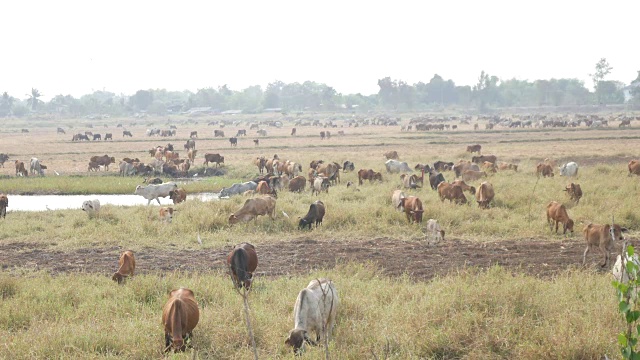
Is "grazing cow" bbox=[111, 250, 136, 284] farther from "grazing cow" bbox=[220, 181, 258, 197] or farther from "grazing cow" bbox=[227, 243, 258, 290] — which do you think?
"grazing cow" bbox=[220, 181, 258, 197]

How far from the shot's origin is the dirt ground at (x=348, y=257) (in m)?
11.4

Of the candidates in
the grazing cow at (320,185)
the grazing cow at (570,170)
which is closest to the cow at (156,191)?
the grazing cow at (320,185)

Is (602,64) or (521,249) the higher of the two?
(602,64)

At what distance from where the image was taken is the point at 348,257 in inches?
485

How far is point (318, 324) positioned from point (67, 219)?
1279cm

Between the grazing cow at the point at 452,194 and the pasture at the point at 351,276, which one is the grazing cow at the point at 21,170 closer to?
the pasture at the point at 351,276

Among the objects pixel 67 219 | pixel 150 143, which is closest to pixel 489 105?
pixel 150 143

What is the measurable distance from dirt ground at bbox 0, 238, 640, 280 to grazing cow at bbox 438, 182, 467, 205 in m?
4.38

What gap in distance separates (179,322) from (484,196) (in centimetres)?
1231

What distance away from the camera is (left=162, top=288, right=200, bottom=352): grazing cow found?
696 centimetres

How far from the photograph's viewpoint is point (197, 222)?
51.7ft

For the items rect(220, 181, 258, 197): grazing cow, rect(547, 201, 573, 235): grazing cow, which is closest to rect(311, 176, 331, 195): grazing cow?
rect(220, 181, 258, 197): grazing cow

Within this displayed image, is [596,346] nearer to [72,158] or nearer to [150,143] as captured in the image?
[72,158]

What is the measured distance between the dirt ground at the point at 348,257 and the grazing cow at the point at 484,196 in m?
3.58
